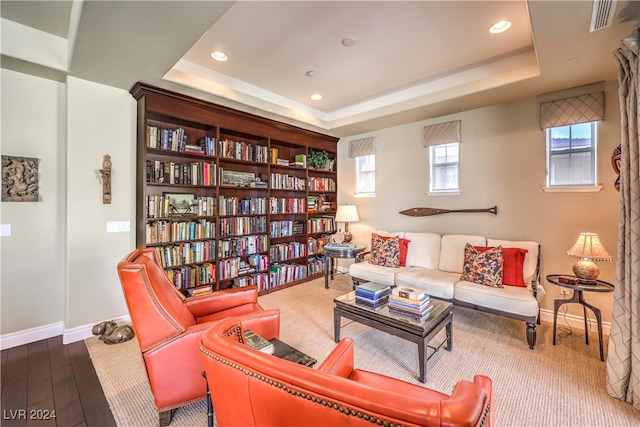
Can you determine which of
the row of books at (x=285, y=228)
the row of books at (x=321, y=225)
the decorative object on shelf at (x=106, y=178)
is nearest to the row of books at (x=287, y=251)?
the row of books at (x=285, y=228)

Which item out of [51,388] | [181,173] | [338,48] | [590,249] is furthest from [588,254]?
[51,388]

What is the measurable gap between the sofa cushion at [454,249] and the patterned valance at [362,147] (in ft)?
6.28

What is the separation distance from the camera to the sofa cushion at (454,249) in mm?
3369

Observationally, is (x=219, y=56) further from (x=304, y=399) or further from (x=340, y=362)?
(x=304, y=399)

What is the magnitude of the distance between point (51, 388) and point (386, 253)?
3403mm

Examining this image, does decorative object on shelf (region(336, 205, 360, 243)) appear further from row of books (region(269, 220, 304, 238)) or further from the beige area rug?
the beige area rug

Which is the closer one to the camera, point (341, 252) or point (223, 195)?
point (223, 195)

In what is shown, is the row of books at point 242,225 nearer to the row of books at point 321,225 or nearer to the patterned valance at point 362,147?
the row of books at point 321,225

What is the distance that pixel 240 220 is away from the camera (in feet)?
12.5

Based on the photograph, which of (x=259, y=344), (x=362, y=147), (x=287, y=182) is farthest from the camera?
(x=362, y=147)

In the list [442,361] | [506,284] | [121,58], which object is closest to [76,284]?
[121,58]

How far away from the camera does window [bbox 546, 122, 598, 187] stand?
9.39 feet

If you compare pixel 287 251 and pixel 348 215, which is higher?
pixel 348 215

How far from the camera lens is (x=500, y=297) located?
258 cm
